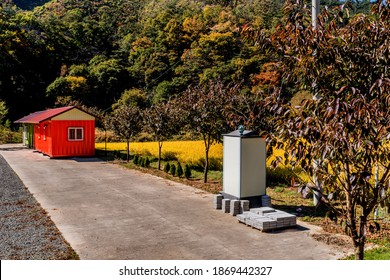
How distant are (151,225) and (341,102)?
6541 mm

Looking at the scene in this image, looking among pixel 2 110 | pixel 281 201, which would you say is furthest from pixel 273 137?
pixel 2 110

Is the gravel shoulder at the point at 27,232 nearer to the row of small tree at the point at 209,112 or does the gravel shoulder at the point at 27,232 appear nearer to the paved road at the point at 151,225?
the paved road at the point at 151,225

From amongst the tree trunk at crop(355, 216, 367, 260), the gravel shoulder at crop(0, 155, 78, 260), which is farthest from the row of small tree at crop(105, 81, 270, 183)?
the tree trunk at crop(355, 216, 367, 260)

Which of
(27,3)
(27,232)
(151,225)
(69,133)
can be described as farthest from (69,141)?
(27,3)

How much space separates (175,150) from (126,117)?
12.3ft

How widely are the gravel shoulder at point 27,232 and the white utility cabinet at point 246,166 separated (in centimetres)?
470

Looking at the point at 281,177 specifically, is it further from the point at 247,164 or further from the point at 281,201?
the point at 247,164

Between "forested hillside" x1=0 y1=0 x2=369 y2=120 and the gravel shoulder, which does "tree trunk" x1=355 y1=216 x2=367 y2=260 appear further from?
"forested hillside" x1=0 y1=0 x2=369 y2=120

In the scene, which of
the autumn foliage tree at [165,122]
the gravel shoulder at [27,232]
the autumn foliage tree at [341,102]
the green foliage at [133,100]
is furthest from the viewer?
the green foliage at [133,100]

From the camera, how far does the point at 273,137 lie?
477 cm

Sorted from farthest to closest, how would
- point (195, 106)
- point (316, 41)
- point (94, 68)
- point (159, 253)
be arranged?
point (94, 68)
point (195, 106)
point (159, 253)
point (316, 41)

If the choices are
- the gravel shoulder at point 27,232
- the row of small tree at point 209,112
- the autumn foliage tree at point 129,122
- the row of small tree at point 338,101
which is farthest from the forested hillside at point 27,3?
the row of small tree at point 338,101

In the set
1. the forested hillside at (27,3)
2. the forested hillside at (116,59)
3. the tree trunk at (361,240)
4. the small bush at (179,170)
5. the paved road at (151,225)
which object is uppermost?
the forested hillside at (27,3)

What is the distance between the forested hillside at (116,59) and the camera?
48.2 meters
